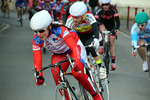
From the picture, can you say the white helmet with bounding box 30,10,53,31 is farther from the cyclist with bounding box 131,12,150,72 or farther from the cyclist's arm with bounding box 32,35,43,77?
the cyclist with bounding box 131,12,150,72

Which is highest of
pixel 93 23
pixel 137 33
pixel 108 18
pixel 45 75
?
pixel 93 23

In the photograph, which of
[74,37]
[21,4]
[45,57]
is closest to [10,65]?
[45,57]

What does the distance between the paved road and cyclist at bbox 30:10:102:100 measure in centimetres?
198

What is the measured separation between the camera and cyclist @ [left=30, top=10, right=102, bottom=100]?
4793 millimetres

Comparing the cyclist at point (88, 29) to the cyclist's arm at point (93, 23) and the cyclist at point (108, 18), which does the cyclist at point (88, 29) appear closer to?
the cyclist's arm at point (93, 23)

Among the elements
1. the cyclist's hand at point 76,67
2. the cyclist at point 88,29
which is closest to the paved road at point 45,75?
the cyclist at point 88,29

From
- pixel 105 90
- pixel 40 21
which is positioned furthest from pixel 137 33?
pixel 40 21

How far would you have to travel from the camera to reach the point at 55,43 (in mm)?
5383

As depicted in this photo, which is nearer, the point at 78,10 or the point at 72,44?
the point at 72,44

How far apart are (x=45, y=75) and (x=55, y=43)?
4.23m

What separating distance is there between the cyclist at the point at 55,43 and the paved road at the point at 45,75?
1982mm

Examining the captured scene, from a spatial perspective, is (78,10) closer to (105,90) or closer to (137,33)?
(105,90)

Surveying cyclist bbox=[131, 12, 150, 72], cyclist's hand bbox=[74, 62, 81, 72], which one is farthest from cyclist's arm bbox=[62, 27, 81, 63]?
cyclist bbox=[131, 12, 150, 72]

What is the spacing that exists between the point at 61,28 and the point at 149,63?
3.14m
